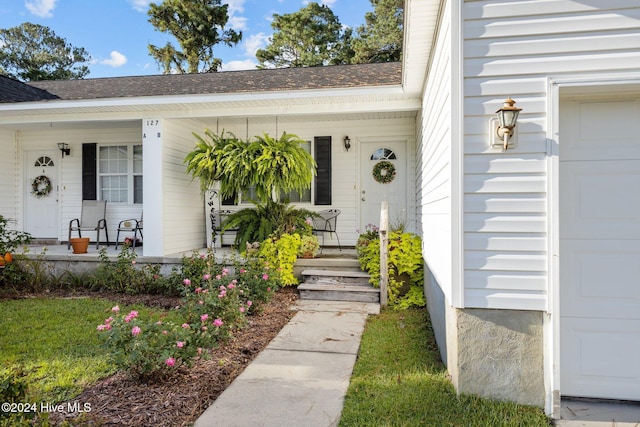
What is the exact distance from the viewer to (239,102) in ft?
19.2

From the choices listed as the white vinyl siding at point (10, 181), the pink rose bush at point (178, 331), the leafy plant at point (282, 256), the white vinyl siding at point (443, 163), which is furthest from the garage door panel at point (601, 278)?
the white vinyl siding at point (10, 181)

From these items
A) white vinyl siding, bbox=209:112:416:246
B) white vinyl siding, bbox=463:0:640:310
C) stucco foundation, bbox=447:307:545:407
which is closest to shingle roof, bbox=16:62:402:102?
white vinyl siding, bbox=209:112:416:246

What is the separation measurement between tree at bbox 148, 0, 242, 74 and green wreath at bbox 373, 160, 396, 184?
15833 mm

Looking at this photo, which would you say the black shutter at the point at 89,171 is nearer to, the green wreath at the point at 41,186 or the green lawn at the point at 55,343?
the green wreath at the point at 41,186

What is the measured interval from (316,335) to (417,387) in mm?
1312

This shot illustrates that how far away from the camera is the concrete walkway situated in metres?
2.36

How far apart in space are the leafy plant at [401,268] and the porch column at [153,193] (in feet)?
10.3

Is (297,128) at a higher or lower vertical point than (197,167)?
higher

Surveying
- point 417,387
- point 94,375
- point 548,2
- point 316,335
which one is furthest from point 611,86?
point 94,375

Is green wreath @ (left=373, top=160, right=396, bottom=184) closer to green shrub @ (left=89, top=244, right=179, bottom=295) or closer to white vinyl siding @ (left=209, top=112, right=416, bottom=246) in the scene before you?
white vinyl siding @ (left=209, top=112, right=416, bottom=246)

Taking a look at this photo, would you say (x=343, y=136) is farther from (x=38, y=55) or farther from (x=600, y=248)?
(x=38, y=55)

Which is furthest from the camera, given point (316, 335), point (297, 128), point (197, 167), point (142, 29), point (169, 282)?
point (142, 29)

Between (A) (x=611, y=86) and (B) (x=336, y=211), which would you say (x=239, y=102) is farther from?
(A) (x=611, y=86)

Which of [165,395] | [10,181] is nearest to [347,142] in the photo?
[165,395]
